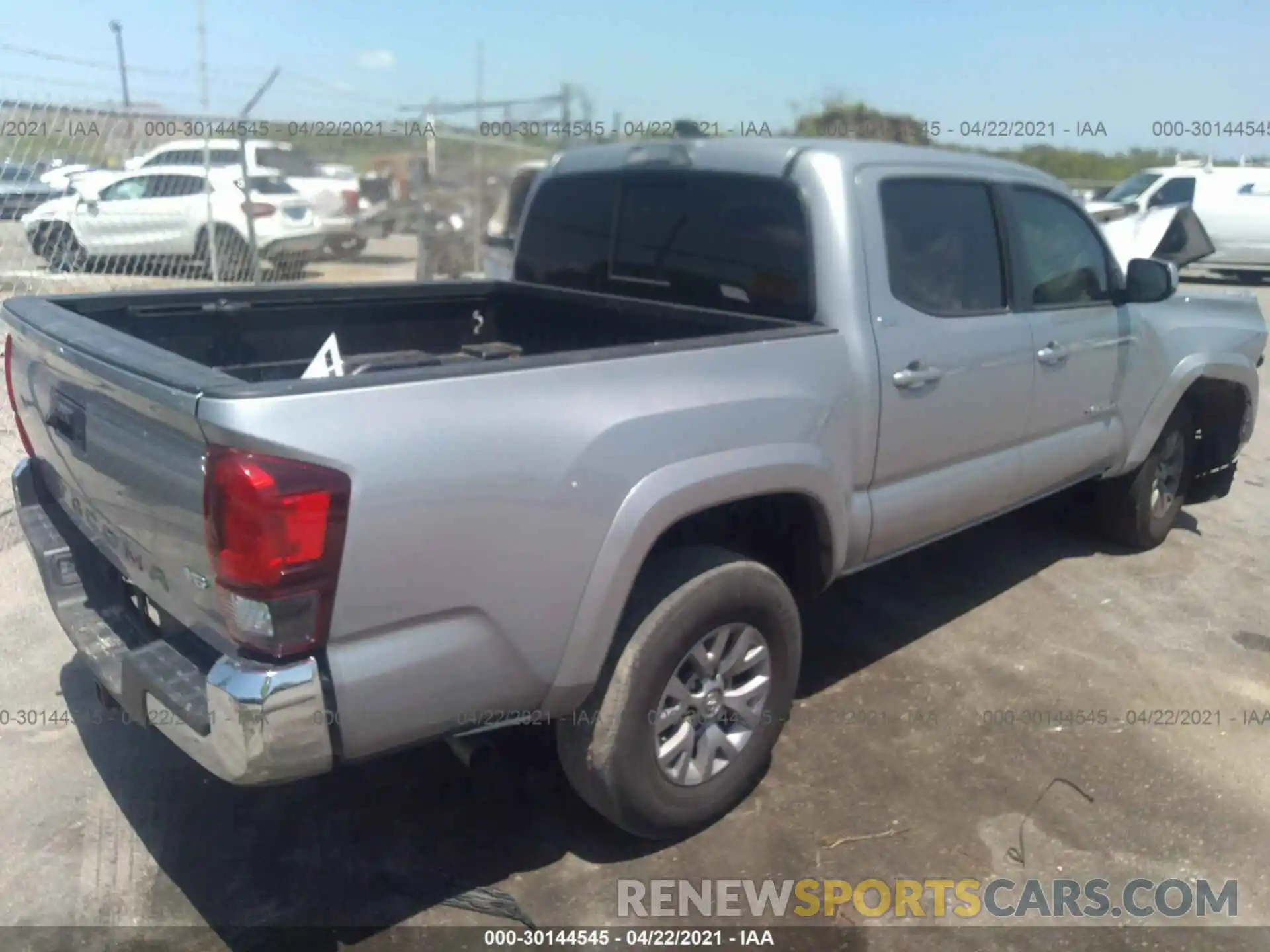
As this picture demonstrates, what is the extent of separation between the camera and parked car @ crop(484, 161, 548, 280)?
5.23m

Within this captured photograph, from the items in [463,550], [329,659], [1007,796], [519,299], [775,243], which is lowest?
[1007,796]

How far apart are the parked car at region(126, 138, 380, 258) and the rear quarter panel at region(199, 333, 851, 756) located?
10549 millimetres

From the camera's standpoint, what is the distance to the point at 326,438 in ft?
6.81

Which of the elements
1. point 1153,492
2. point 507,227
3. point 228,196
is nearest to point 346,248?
point 228,196

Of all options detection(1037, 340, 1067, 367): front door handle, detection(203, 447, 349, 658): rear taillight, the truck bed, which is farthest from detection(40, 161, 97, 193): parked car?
detection(1037, 340, 1067, 367): front door handle

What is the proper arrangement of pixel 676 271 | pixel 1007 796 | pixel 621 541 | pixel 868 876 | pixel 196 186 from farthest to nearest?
pixel 196 186 < pixel 676 271 < pixel 1007 796 < pixel 868 876 < pixel 621 541

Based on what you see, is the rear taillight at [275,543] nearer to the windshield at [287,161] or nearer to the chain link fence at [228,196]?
the chain link fence at [228,196]

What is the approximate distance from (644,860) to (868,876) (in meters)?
0.64

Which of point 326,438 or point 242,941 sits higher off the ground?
point 326,438

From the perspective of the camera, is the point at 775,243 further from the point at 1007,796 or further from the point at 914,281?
the point at 1007,796

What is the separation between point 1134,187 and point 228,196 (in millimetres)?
14876

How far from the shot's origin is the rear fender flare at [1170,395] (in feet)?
16.1

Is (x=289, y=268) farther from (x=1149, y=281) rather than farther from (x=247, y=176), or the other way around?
(x=1149, y=281)

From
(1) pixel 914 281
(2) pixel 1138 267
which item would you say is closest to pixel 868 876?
(1) pixel 914 281
